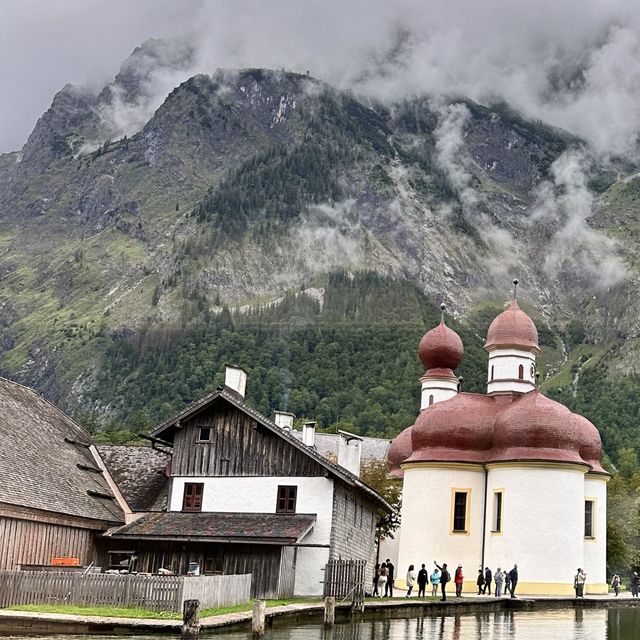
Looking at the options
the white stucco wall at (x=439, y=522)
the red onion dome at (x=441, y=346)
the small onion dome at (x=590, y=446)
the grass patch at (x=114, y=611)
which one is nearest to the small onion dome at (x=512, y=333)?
the small onion dome at (x=590, y=446)

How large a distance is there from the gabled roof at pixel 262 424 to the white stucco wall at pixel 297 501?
0.86 metres

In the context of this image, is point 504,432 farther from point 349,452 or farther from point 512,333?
point 512,333

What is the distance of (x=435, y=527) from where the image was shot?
193ft

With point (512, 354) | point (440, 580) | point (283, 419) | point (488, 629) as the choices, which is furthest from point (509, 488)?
point (488, 629)

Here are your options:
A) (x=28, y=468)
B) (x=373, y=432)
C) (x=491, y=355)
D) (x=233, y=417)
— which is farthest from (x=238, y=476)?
(x=373, y=432)

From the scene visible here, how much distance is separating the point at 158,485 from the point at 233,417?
18.6 ft

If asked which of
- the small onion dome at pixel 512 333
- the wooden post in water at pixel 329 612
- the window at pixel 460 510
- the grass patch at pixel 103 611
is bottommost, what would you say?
the grass patch at pixel 103 611

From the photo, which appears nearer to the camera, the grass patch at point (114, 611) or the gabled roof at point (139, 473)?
→ the grass patch at point (114, 611)

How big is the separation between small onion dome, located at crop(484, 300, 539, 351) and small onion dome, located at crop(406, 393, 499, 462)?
5410mm

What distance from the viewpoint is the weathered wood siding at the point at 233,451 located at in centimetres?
4488

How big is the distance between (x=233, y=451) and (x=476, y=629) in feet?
51.6

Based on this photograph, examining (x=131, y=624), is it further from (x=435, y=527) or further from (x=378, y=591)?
(x=435, y=527)

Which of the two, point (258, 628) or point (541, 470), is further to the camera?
point (541, 470)

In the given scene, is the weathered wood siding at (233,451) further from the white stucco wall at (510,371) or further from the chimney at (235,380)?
the white stucco wall at (510,371)
